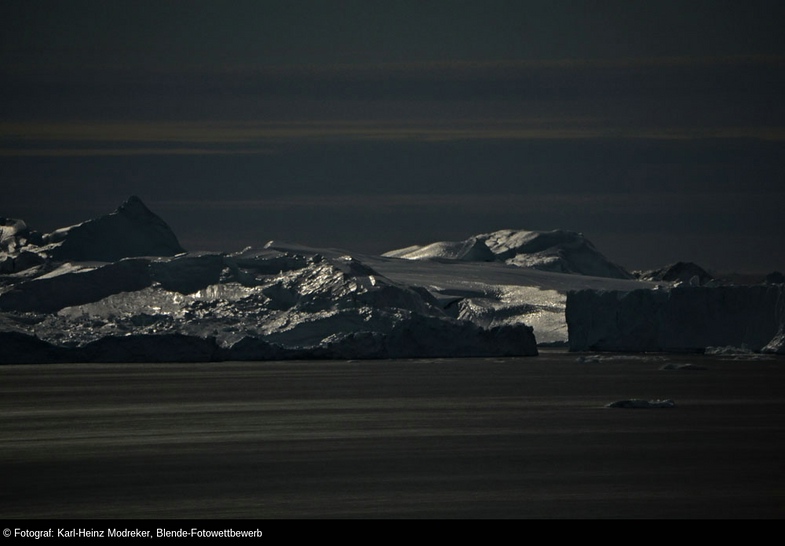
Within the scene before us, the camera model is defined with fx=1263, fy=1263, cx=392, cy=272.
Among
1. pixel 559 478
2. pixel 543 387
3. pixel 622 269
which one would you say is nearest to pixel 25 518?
pixel 559 478

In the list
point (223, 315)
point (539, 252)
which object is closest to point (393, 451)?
point (223, 315)

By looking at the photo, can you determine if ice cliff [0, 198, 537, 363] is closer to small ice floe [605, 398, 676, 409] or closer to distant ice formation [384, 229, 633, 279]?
small ice floe [605, 398, 676, 409]

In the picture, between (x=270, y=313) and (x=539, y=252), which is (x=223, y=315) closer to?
(x=270, y=313)

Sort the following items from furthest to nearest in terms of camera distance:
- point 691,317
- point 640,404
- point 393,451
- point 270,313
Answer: point 270,313 → point 691,317 → point 640,404 → point 393,451

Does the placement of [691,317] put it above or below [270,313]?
below

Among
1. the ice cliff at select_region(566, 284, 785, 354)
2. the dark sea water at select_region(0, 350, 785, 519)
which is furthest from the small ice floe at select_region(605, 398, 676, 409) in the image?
the ice cliff at select_region(566, 284, 785, 354)

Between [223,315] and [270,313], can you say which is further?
[270,313]

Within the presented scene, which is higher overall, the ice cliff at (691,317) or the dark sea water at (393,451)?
the ice cliff at (691,317)

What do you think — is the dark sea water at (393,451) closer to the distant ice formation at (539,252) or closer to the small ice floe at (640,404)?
the small ice floe at (640,404)

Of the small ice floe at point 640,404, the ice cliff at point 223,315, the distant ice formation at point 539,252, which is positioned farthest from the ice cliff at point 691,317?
the distant ice formation at point 539,252

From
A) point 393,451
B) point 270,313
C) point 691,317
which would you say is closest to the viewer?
point 393,451
